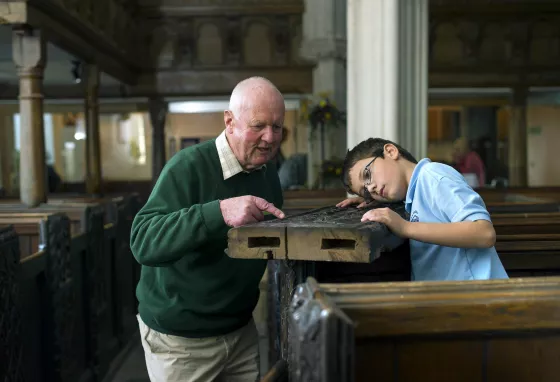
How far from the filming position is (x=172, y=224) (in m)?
1.87

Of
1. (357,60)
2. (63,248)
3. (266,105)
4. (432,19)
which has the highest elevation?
(432,19)

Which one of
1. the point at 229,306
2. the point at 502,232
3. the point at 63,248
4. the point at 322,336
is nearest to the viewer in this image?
the point at 322,336

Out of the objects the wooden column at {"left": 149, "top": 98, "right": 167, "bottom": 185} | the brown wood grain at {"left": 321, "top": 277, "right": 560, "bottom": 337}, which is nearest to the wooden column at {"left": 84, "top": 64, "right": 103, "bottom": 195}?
the wooden column at {"left": 149, "top": 98, "right": 167, "bottom": 185}

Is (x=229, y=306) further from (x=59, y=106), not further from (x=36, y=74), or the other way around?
(x=59, y=106)

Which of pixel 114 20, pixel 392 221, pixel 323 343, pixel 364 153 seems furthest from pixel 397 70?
pixel 114 20

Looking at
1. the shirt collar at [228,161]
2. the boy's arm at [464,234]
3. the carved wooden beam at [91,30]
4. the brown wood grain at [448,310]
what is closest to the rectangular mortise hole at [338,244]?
the boy's arm at [464,234]

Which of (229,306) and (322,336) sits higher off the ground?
(322,336)

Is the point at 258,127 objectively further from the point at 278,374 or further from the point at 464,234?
the point at 278,374

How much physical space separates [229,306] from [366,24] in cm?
255

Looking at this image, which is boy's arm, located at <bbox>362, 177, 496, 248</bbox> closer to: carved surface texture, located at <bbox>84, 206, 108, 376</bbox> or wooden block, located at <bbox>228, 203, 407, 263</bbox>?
wooden block, located at <bbox>228, 203, 407, 263</bbox>

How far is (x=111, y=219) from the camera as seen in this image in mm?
5492

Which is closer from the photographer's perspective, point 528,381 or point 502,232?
point 528,381

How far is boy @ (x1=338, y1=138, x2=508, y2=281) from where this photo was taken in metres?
1.60

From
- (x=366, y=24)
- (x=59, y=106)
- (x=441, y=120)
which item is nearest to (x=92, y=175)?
(x=59, y=106)
